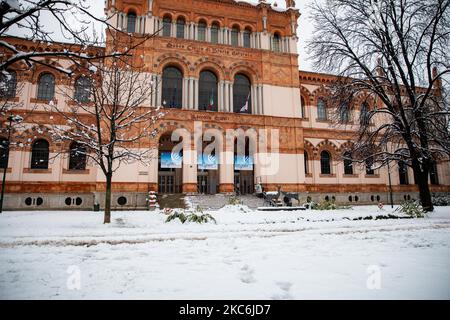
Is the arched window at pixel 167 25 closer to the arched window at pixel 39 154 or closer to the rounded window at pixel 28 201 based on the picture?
the arched window at pixel 39 154

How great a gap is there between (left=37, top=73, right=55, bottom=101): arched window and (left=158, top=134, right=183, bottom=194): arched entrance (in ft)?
32.3

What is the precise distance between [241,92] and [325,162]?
11.6 metres

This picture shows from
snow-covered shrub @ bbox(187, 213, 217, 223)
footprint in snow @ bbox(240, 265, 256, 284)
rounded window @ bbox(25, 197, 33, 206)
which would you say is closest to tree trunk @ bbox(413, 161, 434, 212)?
snow-covered shrub @ bbox(187, 213, 217, 223)

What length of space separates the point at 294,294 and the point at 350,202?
86.8ft

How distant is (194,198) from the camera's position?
66.1 feet

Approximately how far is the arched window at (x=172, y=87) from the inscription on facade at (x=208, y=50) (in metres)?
2.03

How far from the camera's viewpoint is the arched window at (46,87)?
2142 centimetres

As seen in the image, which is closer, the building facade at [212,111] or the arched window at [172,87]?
the building facade at [212,111]

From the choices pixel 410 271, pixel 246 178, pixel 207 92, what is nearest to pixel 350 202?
pixel 246 178

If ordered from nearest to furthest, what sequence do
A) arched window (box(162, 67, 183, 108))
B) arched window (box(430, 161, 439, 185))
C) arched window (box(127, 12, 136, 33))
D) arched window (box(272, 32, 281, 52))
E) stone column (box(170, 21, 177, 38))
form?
arched window (box(127, 12, 136, 33))
arched window (box(162, 67, 183, 108))
stone column (box(170, 21, 177, 38))
arched window (box(272, 32, 281, 52))
arched window (box(430, 161, 439, 185))

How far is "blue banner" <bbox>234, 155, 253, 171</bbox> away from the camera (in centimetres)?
2347

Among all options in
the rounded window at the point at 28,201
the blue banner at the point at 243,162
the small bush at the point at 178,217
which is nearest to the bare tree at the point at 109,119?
the small bush at the point at 178,217

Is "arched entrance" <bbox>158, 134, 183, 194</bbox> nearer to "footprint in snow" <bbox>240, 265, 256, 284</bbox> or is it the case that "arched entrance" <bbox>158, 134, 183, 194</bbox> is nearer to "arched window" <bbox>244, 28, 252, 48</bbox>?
"arched window" <bbox>244, 28, 252, 48</bbox>

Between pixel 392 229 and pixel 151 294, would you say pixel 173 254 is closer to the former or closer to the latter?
pixel 151 294
